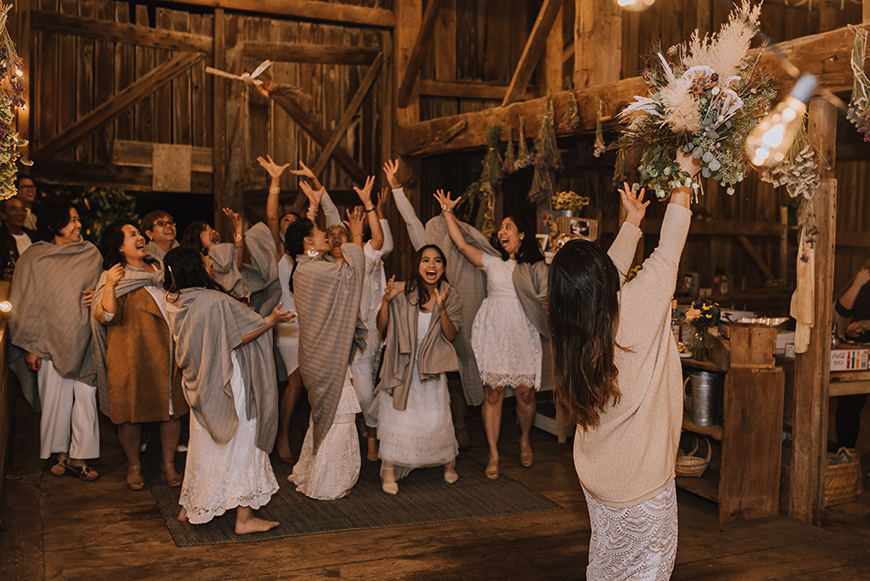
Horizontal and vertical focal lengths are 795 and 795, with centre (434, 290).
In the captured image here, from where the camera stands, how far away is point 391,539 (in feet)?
14.4

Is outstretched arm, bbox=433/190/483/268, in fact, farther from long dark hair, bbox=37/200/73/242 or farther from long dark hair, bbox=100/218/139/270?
long dark hair, bbox=37/200/73/242

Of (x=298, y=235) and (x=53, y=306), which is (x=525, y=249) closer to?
(x=298, y=235)

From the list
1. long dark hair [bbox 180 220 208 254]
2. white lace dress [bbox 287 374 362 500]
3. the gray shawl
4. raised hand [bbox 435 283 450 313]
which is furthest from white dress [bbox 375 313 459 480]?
the gray shawl

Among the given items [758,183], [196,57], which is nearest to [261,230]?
[196,57]

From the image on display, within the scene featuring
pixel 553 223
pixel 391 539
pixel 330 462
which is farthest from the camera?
pixel 553 223

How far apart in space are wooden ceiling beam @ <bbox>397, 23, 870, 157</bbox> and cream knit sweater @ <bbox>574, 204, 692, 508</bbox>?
2.33 metres

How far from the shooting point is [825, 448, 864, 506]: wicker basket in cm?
505

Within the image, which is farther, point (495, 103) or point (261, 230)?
point (495, 103)

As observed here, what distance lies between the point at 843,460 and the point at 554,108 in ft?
10.8

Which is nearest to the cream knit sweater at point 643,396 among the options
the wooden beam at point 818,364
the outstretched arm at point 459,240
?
the wooden beam at point 818,364

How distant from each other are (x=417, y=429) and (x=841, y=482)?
2742mm

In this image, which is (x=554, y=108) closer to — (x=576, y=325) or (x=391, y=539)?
(x=391, y=539)

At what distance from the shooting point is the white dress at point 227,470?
435 centimetres

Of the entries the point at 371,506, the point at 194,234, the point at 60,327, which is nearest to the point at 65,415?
the point at 60,327
